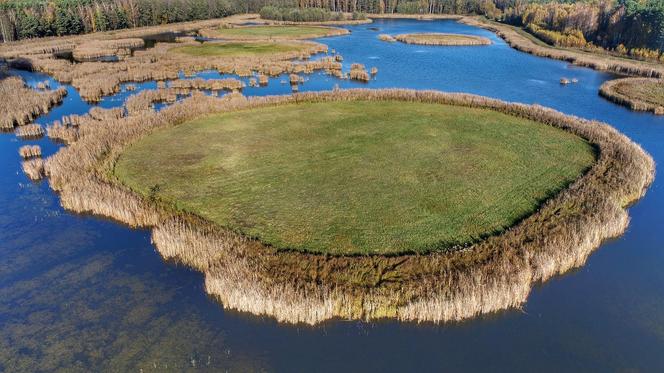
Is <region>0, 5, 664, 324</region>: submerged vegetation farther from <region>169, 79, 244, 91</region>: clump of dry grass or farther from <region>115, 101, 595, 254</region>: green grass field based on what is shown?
<region>169, 79, 244, 91</region>: clump of dry grass

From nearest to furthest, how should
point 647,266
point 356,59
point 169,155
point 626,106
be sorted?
point 647,266 < point 169,155 < point 626,106 < point 356,59

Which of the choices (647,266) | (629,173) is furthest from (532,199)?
(629,173)

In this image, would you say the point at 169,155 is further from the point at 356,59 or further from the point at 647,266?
the point at 356,59

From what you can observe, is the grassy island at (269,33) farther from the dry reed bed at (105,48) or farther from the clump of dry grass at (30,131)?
the clump of dry grass at (30,131)

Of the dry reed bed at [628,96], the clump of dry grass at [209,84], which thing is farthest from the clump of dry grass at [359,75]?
the dry reed bed at [628,96]

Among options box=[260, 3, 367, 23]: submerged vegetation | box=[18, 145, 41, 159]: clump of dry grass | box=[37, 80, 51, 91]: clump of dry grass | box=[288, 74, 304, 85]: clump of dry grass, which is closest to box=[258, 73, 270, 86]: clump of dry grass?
box=[288, 74, 304, 85]: clump of dry grass

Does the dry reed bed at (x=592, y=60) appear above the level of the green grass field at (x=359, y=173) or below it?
above

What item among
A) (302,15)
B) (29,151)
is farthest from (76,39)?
(29,151)
